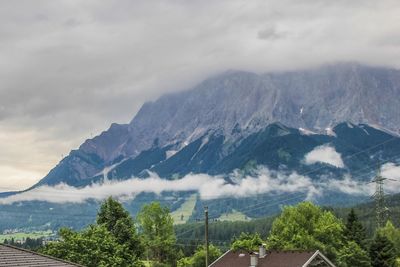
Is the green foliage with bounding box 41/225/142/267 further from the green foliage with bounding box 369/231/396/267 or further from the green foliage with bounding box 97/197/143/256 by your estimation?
the green foliage with bounding box 369/231/396/267

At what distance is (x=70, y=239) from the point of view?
270 ft

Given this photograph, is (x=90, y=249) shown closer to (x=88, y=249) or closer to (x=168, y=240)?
(x=88, y=249)

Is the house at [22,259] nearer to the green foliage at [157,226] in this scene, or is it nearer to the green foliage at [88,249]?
the green foliage at [88,249]

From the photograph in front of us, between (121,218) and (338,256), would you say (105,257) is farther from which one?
(338,256)

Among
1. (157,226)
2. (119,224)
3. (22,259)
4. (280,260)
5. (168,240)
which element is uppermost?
(22,259)

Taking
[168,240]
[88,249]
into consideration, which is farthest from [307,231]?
[88,249]

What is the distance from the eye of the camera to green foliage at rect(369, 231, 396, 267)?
11088cm

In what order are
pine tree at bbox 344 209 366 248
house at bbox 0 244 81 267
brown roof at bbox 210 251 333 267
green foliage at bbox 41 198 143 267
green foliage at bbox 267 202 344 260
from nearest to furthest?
house at bbox 0 244 81 267
green foliage at bbox 41 198 143 267
brown roof at bbox 210 251 333 267
green foliage at bbox 267 202 344 260
pine tree at bbox 344 209 366 248

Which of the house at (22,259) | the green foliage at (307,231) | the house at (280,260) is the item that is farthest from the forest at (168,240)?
the house at (22,259)

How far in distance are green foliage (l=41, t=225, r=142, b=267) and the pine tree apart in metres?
49.3

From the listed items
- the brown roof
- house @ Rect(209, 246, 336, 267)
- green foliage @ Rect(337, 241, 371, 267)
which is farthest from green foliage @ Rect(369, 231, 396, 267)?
the brown roof

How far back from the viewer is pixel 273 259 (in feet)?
295

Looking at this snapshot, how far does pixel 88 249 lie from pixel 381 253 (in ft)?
181

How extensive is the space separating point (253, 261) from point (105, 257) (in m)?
21.5
